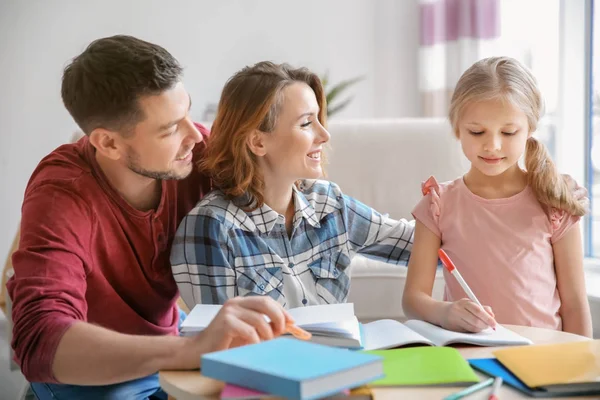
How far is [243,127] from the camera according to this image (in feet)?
5.43

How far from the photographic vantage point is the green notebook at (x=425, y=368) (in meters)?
0.98

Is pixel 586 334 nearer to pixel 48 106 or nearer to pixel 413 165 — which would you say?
pixel 413 165

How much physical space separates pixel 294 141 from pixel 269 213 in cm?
17

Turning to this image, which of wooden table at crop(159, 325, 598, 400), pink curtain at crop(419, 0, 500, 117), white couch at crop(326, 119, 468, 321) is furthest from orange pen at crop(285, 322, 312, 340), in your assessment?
pink curtain at crop(419, 0, 500, 117)

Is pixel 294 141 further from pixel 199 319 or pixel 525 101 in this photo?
pixel 199 319

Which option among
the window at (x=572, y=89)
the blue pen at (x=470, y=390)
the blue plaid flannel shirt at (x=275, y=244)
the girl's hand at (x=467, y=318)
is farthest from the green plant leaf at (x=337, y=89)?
the blue pen at (x=470, y=390)

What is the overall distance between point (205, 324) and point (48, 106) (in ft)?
8.65

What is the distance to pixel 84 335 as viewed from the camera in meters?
1.15

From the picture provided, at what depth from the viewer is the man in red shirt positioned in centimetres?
136

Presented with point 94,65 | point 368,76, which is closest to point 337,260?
point 94,65

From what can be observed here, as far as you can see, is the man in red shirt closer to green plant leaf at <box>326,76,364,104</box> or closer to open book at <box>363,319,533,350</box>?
open book at <box>363,319,533,350</box>

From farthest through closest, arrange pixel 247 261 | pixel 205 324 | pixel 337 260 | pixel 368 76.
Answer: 1. pixel 368 76
2. pixel 337 260
3. pixel 247 261
4. pixel 205 324

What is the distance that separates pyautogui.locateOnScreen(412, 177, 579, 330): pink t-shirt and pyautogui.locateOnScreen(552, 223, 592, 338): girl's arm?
1 cm

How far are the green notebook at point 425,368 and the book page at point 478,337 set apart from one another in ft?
0.22
